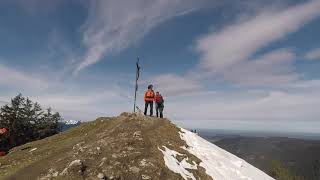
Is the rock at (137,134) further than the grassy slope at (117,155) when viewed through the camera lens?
Yes

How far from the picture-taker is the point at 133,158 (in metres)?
25.3

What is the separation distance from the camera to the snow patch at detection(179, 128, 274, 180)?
28766 mm

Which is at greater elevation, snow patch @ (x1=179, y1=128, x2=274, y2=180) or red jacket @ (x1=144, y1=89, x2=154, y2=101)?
red jacket @ (x1=144, y1=89, x2=154, y2=101)

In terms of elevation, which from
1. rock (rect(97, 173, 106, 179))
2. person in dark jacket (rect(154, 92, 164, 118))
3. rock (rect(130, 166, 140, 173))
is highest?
person in dark jacket (rect(154, 92, 164, 118))

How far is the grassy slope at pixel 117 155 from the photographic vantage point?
2389 cm

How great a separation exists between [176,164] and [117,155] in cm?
453

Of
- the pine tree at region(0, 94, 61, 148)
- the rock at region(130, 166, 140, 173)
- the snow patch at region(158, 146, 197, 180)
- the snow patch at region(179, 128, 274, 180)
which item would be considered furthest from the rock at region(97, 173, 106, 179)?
the pine tree at region(0, 94, 61, 148)

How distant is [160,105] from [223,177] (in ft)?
47.0

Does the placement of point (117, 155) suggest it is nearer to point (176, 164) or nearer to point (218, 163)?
point (176, 164)

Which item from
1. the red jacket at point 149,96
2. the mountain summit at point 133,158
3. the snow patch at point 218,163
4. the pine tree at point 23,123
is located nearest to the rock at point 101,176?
the mountain summit at point 133,158

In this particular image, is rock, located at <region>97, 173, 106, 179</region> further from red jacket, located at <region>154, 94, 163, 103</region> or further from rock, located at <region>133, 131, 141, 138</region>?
red jacket, located at <region>154, 94, 163, 103</region>

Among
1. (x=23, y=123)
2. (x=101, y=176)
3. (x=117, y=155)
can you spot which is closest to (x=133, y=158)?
(x=117, y=155)

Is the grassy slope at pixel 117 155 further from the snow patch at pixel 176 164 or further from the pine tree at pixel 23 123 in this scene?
the pine tree at pixel 23 123

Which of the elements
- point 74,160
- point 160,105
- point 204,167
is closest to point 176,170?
point 204,167
